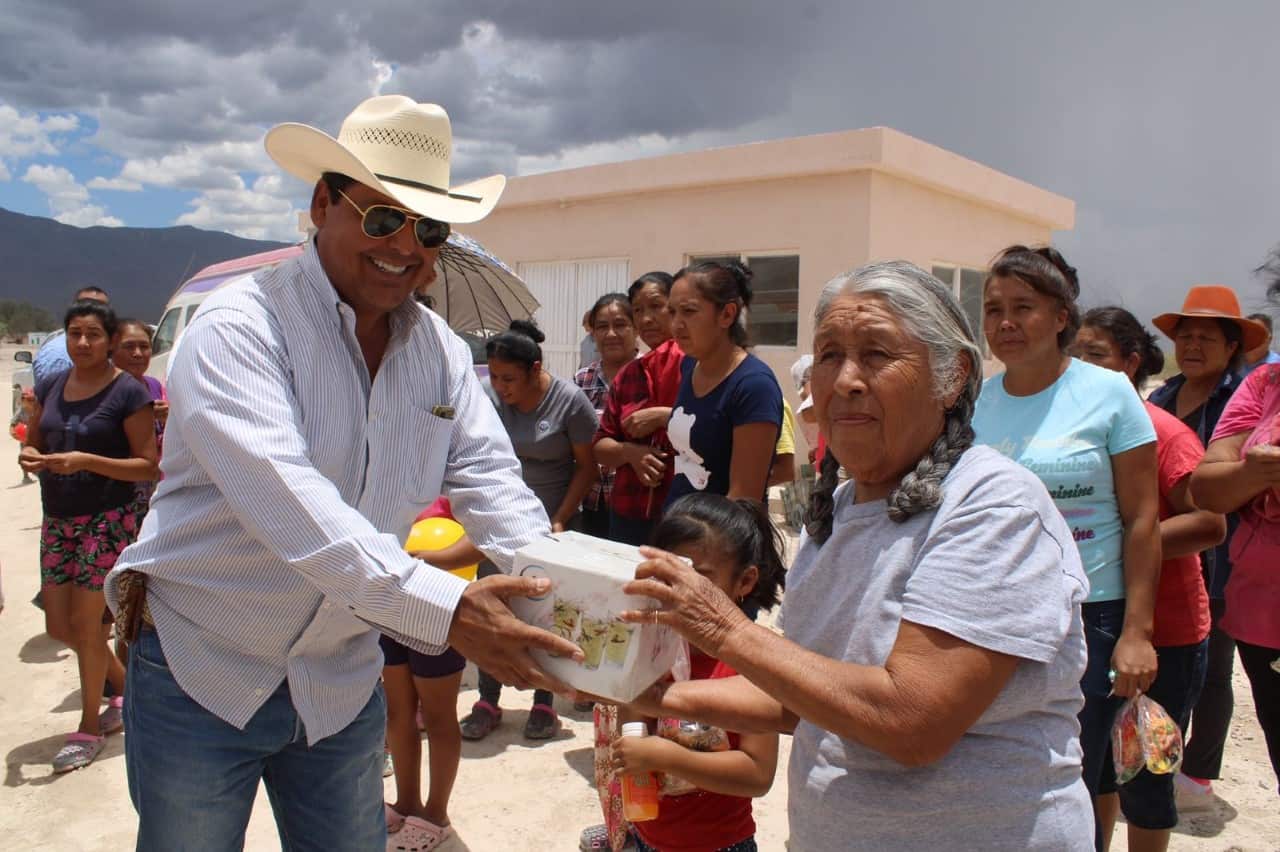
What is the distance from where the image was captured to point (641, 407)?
4.31m

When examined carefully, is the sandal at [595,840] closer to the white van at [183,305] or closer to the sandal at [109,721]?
the sandal at [109,721]

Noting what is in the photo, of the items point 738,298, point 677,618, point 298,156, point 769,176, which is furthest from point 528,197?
point 677,618

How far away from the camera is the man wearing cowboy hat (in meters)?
1.75

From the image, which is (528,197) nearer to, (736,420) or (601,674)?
(736,420)

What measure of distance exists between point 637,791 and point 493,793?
2.14 m

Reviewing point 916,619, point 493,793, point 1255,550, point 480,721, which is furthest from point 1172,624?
point 480,721

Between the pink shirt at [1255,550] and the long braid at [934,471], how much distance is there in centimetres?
182

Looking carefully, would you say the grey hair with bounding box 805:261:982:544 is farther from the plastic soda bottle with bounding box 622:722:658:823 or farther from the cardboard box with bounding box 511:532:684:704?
the plastic soda bottle with bounding box 622:722:658:823

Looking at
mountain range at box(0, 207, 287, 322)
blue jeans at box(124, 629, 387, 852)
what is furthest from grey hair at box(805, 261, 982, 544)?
mountain range at box(0, 207, 287, 322)

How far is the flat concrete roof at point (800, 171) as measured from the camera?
37.7 ft

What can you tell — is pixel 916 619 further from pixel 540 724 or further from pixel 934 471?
pixel 540 724

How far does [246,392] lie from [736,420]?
2.04 metres

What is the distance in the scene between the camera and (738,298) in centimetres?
369

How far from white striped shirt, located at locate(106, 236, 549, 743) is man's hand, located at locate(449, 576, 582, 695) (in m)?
0.04
